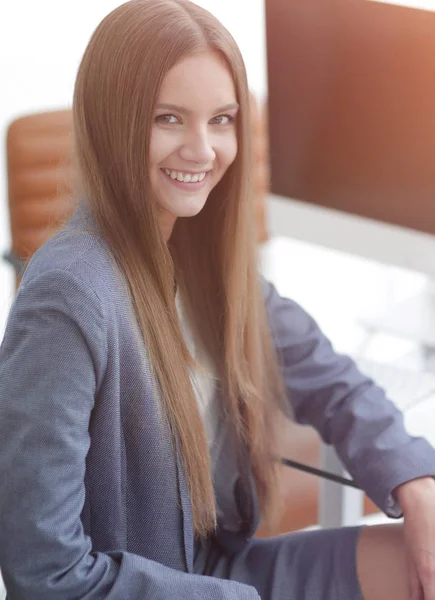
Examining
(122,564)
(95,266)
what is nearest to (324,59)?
(95,266)

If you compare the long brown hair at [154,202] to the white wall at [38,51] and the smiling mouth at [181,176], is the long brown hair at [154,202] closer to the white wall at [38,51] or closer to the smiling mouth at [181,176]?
the smiling mouth at [181,176]

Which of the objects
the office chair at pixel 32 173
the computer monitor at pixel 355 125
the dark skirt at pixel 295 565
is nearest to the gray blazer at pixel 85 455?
the dark skirt at pixel 295 565

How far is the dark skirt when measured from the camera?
1.27 meters

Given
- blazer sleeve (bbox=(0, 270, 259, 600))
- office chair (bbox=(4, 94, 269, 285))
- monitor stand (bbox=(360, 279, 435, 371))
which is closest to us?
blazer sleeve (bbox=(0, 270, 259, 600))

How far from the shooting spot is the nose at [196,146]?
1.17 metres

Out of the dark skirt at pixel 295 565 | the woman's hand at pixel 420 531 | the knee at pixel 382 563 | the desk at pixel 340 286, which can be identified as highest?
the woman's hand at pixel 420 531

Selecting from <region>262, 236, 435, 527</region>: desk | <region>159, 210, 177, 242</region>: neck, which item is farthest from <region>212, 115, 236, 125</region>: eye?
<region>262, 236, 435, 527</region>: desk

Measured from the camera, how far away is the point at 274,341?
148 cm

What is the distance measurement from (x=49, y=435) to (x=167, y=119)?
15.2 inches

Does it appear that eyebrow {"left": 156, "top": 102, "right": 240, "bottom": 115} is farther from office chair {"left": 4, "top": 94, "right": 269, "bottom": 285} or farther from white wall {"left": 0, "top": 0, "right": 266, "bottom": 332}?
white wall {"left": 0, "top": 0, "right": 266, "bottom": 332}

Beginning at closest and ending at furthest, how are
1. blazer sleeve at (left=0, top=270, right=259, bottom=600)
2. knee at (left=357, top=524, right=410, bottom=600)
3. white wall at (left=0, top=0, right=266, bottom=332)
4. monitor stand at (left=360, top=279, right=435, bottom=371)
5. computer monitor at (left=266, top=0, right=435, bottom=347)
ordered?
blazer sleeve at (left=0, top=270, right=259, bottom=600) → knee at (left=357, top=524, right=410, bottom=600) → computer monitor at (left=266, top=0, right=435, bottom=347) → monitor stand at (left=360, top=279, right=435, bottom=371) → white wall at (left=0, top=0, right=266, bottom=332)

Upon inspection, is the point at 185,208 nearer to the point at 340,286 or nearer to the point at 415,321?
the point at 415,321

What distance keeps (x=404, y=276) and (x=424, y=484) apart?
6.58 ft

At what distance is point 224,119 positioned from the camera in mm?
1211
